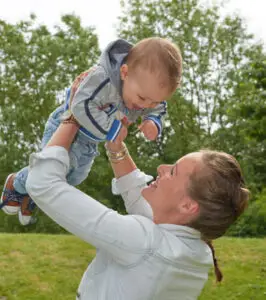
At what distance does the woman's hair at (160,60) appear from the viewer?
7.93ft

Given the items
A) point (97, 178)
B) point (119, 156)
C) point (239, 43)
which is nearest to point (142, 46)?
point (119, 156)

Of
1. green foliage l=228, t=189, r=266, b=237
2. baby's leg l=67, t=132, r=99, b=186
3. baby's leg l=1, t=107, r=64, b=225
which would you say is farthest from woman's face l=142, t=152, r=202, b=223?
green foliage l=228, t=189, r=266, b=237

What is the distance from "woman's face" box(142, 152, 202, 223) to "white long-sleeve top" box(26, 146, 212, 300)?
6 cm

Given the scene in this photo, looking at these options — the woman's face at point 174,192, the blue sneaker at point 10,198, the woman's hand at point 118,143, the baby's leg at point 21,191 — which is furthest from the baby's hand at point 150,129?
the blue sneaker at point 10,198

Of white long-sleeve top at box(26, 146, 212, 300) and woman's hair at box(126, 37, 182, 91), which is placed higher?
woman's hair at box(126, 37, 182, 91)

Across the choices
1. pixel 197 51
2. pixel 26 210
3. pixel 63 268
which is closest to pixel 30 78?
pixel 197 51

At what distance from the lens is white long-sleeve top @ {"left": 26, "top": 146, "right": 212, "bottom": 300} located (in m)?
1.81

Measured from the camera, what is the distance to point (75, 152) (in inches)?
101

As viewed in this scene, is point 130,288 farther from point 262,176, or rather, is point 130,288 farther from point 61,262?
point 262,176

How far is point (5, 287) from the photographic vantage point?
608cm

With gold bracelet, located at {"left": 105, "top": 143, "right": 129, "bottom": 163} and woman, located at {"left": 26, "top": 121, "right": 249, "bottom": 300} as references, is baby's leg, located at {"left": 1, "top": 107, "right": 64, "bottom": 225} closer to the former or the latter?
gold bracelet, located at {"left": 105, "top": 143, "right": 129, "bottom": 163}

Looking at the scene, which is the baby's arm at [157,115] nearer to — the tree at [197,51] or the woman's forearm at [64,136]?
the woman's forearm at [64,136]

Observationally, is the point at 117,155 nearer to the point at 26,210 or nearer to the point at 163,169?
the point at 163,169

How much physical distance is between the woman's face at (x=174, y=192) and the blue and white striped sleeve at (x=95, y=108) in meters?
0.43
